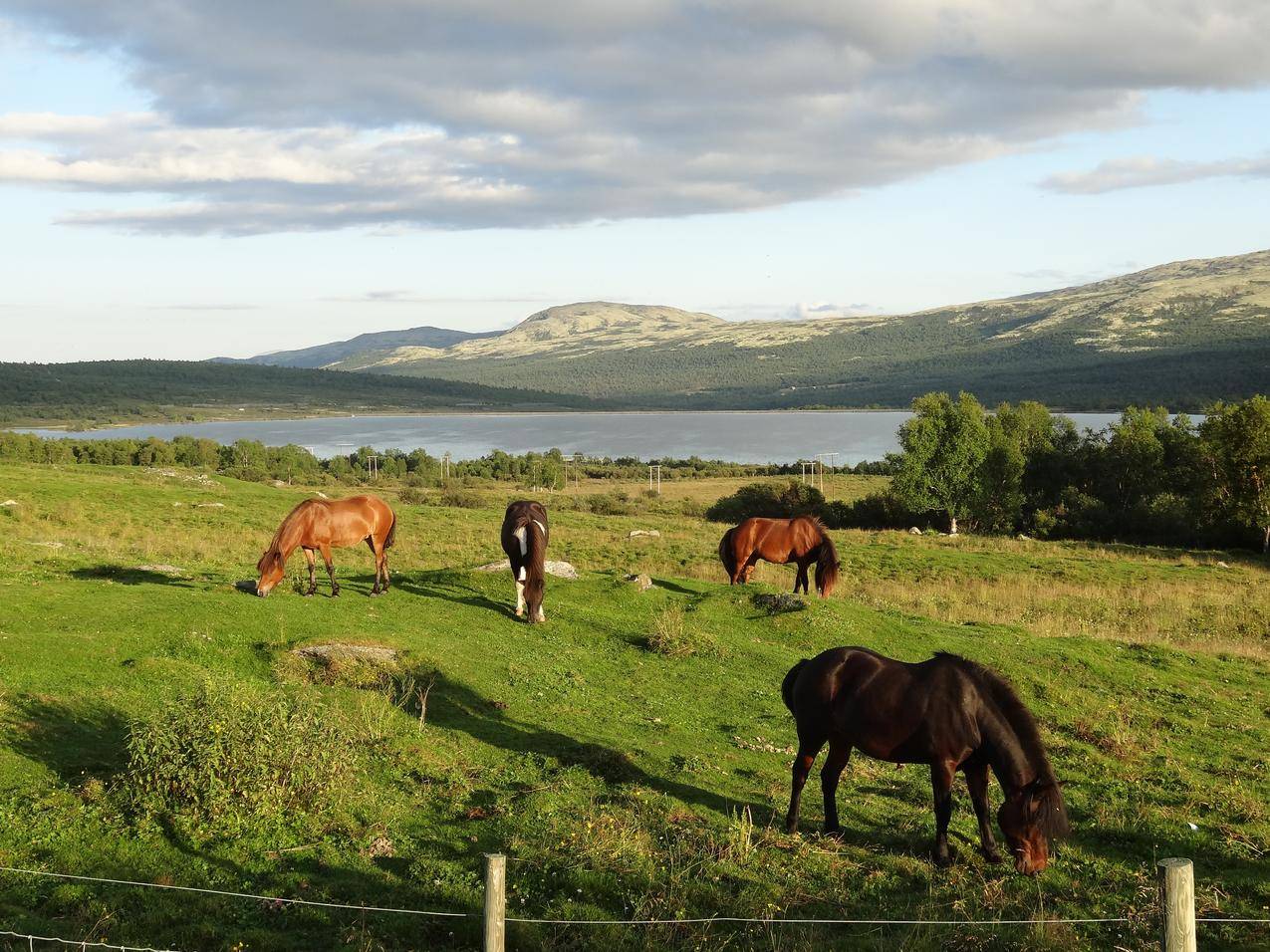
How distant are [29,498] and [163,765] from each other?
28.7 meters

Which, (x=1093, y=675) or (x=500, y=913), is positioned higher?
(x=500, y=913)

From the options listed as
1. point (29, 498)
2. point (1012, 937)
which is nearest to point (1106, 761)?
point (1012, 937)

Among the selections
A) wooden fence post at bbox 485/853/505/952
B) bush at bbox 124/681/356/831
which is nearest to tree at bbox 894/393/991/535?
bush at bbox 124/681/356/831

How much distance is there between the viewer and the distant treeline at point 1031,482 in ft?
172

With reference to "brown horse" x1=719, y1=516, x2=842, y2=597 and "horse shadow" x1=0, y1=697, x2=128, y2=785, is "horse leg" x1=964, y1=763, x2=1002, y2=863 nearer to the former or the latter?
"horse shadow" x1=0, y1=697, x2=128, y2=785

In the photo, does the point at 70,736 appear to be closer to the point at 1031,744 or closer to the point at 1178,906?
the point at 1031,744

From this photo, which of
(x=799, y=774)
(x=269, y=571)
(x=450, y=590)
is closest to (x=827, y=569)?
(x=450, y=590)

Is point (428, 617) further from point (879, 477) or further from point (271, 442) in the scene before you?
point (271, 442)

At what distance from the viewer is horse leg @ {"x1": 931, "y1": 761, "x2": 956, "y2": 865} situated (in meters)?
9.05

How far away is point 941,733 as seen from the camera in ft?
30.3

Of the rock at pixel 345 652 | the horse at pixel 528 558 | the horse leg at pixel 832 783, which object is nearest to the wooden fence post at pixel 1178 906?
the horse leg at pixel 832 783

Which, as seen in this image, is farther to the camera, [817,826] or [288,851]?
[817,826]

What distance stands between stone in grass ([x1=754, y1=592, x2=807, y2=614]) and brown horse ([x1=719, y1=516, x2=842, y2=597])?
8.78 ft

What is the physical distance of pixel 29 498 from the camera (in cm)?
3225
